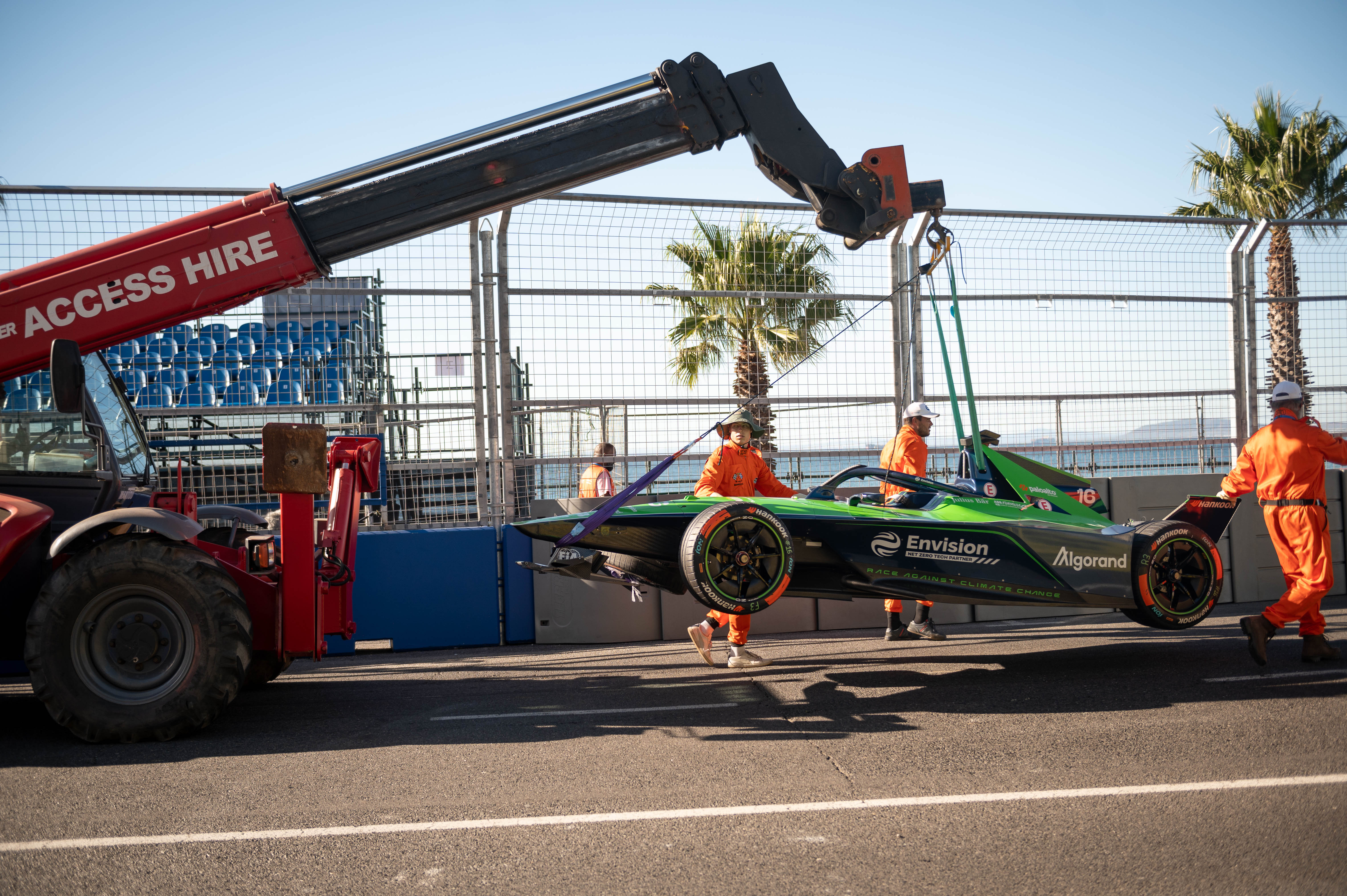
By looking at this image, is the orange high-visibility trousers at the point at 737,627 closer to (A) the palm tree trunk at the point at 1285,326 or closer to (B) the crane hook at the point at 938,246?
→ (B) the crane hook at the point at 938,246

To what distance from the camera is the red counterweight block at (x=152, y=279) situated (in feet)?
17.5

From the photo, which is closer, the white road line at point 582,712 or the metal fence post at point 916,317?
the white road line at point 582,712

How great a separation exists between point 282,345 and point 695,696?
4.57m

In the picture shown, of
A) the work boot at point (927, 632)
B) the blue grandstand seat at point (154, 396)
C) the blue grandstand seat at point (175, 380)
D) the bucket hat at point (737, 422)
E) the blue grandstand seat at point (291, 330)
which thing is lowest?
the work boot at point (927, 632)

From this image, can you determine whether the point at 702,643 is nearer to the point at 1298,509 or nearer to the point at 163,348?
the point at 1298,509

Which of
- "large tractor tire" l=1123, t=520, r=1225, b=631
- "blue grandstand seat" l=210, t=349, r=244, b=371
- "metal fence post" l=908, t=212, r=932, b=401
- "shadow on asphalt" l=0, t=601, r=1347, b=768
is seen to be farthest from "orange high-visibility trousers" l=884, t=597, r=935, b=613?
"blue grandstand seat" l=210, t=349, r=244, b=371

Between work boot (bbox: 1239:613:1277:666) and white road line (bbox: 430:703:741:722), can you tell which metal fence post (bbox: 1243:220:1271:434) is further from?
white road line (bbox: 430:703:741:722)

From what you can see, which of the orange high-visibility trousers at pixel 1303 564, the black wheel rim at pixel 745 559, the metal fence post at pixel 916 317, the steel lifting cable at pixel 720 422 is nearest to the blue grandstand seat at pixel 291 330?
the steel lifting cable at pixel 720 422

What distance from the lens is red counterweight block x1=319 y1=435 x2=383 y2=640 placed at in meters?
5.80

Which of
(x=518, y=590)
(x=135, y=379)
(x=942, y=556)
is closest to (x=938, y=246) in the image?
(x=942, y=556)

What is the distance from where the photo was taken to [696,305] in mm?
9016

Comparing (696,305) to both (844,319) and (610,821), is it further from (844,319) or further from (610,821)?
(610,821)

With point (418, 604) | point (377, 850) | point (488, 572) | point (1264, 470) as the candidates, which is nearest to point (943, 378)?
point (1264, 470)

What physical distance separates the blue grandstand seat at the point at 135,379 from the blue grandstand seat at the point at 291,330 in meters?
1.11
